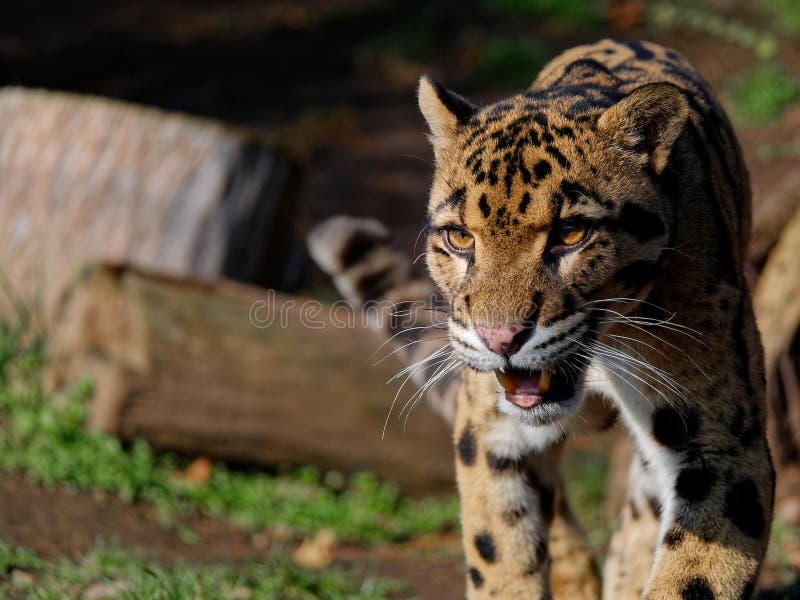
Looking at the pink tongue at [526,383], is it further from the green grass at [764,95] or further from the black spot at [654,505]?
the green grass at [764,95]

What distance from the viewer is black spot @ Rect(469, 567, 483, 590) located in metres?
4.10

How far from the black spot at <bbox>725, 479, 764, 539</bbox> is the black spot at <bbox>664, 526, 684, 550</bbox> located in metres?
0.17

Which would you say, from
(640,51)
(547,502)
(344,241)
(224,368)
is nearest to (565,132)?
(640,51)

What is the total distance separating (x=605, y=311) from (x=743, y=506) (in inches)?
32.6

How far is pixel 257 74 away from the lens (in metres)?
13.9

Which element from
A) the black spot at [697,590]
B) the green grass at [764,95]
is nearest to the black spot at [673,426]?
the black spot at [697,590]

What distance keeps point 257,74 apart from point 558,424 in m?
10.8

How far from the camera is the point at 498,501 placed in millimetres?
4047

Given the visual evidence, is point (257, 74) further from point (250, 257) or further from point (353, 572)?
point (353, 572)

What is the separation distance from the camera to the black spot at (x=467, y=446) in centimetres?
408

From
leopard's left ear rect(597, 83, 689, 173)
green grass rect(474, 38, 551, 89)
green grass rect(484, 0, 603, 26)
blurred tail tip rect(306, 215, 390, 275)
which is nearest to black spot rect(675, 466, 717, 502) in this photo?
leopard's left ear rect(597, 83, 689, 173)

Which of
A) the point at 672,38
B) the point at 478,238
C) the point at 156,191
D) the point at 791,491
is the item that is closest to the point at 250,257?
the point at 156,191

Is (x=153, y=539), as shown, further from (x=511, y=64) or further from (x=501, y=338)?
(x=511, y=64)

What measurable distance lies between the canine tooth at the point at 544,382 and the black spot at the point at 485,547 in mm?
755
